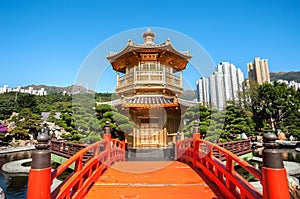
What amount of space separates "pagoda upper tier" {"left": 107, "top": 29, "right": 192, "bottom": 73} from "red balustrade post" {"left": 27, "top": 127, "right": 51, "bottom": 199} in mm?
9891

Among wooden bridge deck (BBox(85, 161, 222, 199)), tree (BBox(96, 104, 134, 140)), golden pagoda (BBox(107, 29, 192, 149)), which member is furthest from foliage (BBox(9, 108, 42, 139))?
wooden bridge deck (BBox(85, 161, 222, 199))

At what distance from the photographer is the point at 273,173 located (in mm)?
1739

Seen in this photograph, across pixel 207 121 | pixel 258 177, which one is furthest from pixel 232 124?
pixel 258 177

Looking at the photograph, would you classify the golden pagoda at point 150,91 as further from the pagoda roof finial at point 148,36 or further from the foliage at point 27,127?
the foliage at point 27,127

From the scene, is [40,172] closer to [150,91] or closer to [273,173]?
[273,173]

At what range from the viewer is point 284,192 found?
1.71 metres

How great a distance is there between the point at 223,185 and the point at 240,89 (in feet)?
86.9

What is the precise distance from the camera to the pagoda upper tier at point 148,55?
36.7 ft

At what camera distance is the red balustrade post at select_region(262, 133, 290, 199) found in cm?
171

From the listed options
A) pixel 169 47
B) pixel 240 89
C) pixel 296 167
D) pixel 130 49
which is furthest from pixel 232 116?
pixel 240 89

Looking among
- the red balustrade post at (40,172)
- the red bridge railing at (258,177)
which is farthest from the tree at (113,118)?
the red balustrade post at (40,172)

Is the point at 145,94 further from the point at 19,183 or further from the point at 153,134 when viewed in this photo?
the point at 19,183

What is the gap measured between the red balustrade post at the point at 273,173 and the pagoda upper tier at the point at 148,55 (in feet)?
32.6

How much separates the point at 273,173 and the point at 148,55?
1029 cm
